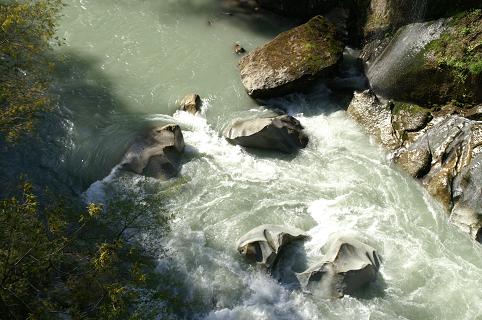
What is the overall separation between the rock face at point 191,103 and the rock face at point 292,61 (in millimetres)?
1444

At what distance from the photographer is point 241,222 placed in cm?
1036

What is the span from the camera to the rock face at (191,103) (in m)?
13.1

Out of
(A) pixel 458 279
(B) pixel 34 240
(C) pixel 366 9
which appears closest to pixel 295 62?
(C) pixel 366 9

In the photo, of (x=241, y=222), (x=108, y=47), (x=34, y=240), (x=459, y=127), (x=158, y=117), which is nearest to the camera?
(x=34, y=240)

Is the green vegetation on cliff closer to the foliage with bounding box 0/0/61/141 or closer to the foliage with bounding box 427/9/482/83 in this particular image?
the foliage with bounding box 0/0/61/141

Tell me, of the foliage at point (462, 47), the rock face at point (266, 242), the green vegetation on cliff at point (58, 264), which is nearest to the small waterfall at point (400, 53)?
the foliage at point (462, 47)

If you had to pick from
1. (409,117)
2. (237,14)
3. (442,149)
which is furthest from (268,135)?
(237,14)

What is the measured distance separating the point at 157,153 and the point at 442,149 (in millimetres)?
6703

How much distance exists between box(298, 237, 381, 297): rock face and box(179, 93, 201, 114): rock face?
5.71 m

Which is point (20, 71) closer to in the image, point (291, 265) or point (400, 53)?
point (291, 265)

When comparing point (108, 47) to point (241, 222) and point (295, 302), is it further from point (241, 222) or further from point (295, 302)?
point (295, 302)

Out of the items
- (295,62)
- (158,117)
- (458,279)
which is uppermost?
(295,62)

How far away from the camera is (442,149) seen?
11562mm

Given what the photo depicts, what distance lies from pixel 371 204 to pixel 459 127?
9.84 ft
